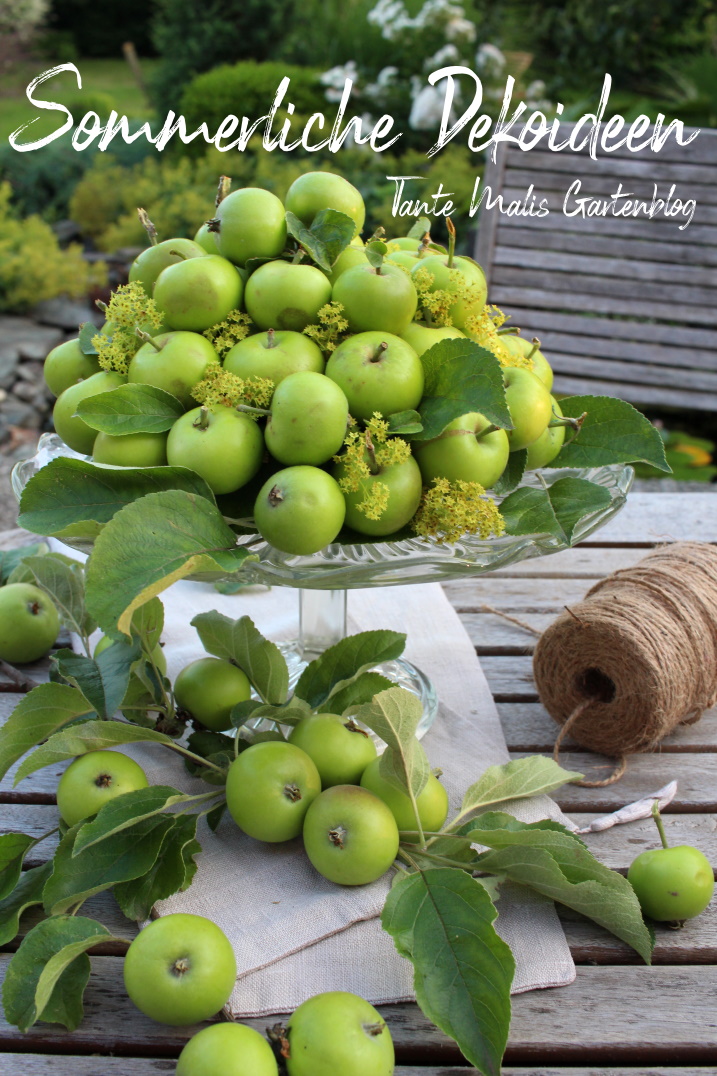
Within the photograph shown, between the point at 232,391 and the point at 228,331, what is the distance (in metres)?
0.11

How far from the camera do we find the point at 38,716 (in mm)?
896

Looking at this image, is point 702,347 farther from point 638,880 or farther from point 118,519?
point 118,519

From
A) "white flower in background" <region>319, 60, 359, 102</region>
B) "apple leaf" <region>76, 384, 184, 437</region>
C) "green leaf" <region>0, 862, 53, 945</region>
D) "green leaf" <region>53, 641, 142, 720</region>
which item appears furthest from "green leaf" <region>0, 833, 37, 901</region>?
"white flower in background" <region>319, 60, 359, 102</region>

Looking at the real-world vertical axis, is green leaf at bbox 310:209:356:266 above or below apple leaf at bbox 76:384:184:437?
above

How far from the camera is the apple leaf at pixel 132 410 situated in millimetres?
840

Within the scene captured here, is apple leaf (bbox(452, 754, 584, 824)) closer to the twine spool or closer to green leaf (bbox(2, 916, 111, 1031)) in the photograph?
the twine spool

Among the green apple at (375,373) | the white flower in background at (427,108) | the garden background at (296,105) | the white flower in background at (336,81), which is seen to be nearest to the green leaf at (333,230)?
the green apple at (375,373)

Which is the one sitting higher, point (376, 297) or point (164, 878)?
point (376, 297)

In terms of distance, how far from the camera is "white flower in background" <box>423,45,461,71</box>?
4.70 metres

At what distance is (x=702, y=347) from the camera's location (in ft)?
9.00

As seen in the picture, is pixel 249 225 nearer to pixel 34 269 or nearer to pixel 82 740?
pixel 82 740

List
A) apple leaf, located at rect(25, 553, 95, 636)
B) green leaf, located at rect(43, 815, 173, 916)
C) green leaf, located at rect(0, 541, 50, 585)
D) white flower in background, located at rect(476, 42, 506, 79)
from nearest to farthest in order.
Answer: green leaf, located at rect(43, 815, 173, 916), apple leaf, located at rect(25, 553, 95, 636), green leaf, located at rect(0, 541, 50, 585), white flower in background, located at rect(476, 42, 506, 79)

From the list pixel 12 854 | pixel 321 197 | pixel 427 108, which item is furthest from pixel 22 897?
pixel 427 108

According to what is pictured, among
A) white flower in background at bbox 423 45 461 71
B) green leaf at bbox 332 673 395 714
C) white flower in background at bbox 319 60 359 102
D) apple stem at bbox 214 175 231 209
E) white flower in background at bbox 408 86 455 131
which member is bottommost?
green leaf at bbox 332 673 395 714
